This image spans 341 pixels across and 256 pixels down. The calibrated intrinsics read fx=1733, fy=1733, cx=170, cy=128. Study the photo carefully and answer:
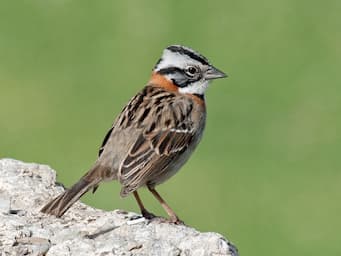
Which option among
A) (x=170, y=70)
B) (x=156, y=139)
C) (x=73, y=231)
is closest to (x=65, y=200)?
(x=73, y=231)

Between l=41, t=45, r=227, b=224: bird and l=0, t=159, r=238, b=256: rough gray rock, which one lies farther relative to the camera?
l=41, t=45, r=227, b=224: bird

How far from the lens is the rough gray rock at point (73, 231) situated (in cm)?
838

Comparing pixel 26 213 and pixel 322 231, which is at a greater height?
pixel 26 213

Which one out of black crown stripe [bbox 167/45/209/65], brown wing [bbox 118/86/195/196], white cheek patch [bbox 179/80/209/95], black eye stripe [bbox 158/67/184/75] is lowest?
brown wing [bbox 118/86/195/196]

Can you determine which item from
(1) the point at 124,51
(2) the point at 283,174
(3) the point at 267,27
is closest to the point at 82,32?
(1) the point at 124,51

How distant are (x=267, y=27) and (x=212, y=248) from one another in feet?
26.6

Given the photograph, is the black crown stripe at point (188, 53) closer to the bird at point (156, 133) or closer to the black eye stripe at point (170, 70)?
the bird at point (156, 133)

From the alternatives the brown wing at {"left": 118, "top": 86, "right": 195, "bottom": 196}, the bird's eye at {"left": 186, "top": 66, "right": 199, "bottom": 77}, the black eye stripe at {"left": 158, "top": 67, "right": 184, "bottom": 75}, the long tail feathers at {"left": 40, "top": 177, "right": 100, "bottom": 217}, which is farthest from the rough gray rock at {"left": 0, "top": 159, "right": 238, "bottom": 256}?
the bird's eye at {"left": 186, "top": 66, "right": 199, "bottom": 77}

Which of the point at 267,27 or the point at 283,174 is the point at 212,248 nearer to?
the point at 283,174

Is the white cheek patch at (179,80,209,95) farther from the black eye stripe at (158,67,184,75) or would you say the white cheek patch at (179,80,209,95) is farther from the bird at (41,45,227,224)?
the black eye stripe at (158,67,184,75)

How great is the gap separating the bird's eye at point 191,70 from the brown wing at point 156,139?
0.23 metres

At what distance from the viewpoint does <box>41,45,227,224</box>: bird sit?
933 centimetres

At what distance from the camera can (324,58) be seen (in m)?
15.5

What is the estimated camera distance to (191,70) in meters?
10.2
